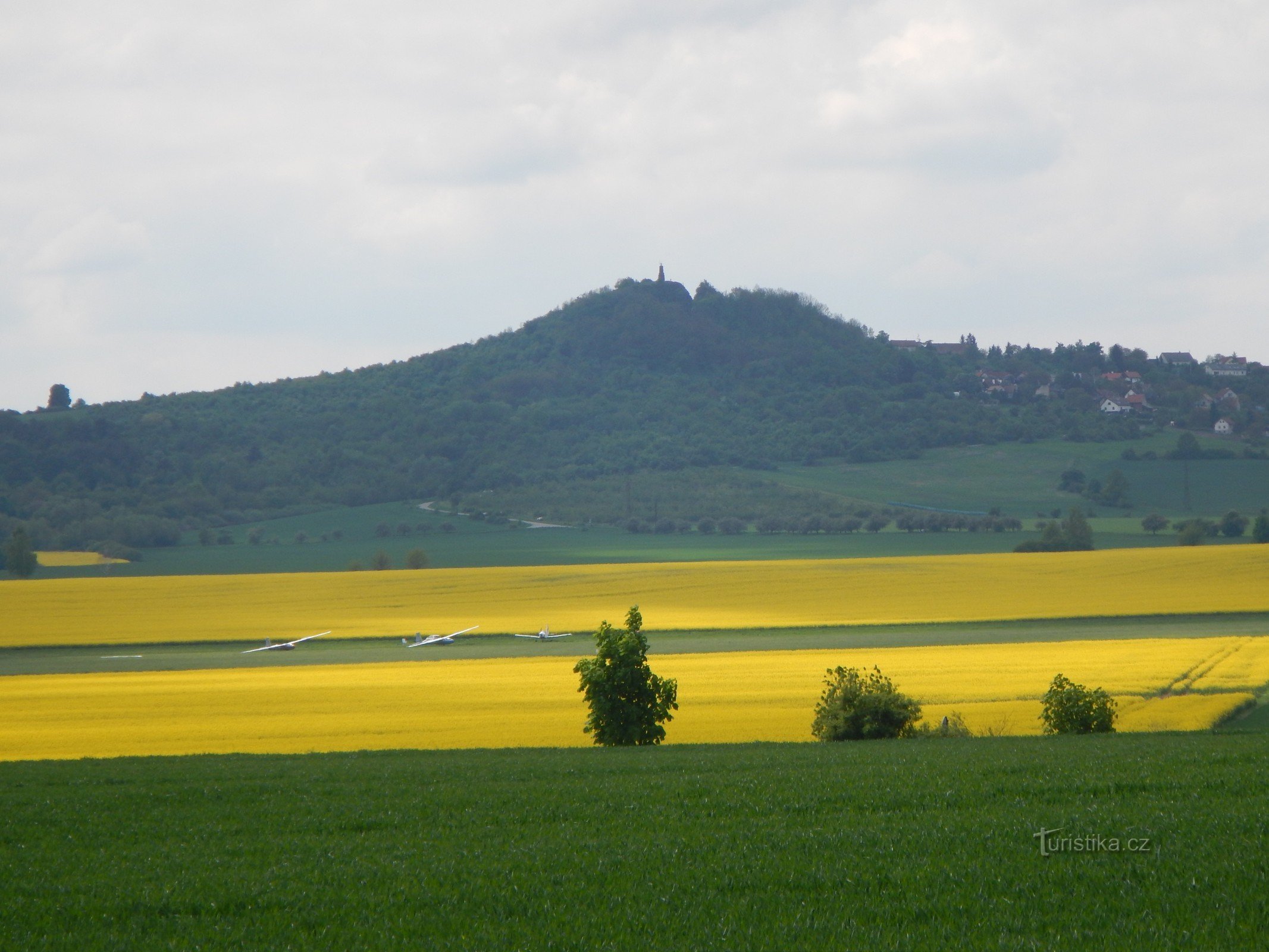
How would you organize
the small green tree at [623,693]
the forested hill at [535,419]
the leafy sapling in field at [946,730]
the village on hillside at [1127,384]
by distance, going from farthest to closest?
the village on hillside at [1127,384]
the forested hill at [535,419]
the small green tree at [623,693]
the leafy sapling in field at [946,730]

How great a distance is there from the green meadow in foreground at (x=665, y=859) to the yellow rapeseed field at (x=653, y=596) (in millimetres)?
31869

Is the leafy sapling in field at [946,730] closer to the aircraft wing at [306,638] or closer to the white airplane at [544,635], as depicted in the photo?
the white airplane at [544,635]

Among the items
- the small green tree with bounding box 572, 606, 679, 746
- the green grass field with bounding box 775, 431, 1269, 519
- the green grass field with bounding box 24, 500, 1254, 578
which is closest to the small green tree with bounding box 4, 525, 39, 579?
the green grass field with bounding box 24, 500, 1254, 578

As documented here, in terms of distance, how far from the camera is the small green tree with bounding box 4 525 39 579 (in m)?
69.2

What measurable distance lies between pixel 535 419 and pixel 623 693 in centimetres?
11244

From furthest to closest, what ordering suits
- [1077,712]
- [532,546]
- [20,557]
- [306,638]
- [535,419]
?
[535,419]
[532,546]
[20,557]
[306,638]
[1077,712]

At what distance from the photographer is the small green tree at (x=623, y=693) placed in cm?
2031

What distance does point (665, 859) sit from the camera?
8.12 m

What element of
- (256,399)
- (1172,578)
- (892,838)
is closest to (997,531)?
(1172,578)

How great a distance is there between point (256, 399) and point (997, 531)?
91.1 m

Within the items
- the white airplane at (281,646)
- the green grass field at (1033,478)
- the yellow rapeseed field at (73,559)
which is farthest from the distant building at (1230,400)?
the yellow rapeseed field at (73,559)

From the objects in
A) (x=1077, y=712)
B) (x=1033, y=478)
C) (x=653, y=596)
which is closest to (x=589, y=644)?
(x=653, y=596)

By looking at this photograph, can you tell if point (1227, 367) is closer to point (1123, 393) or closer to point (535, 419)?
point (1123, 393)

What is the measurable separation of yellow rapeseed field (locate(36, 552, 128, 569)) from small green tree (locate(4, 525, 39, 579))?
273 inches
